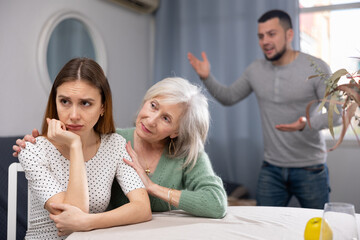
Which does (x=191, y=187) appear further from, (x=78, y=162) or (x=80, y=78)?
(x=80, y=78)

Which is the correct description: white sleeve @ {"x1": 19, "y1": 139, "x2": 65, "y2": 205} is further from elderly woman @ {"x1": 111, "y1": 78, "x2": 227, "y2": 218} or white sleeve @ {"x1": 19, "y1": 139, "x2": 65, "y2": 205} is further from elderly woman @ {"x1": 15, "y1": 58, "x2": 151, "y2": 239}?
elderly woman @ {"x1": 111, "y1": 78, "x2": 227, "y2": 218}

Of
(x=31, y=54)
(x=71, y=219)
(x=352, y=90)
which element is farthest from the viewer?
(x=31, y=54)

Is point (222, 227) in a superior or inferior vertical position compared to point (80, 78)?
inferior

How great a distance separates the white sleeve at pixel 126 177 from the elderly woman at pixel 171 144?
1.5 inches

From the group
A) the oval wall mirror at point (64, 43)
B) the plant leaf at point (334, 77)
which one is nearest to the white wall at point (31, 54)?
the oval wall mirror at point (64, 43)

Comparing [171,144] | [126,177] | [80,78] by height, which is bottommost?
[126,177]

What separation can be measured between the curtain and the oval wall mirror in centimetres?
77

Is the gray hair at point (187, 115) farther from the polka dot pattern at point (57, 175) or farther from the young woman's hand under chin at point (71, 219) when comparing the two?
the young woman's hand under chin at point (71, 219)

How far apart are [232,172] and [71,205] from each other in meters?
2.62

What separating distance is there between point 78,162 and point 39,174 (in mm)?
127

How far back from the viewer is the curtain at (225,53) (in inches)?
145

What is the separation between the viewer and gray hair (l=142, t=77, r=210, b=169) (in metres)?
1.68

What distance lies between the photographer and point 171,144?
1.75 m

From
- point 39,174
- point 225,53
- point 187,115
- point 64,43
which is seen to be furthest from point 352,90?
point 225,53
